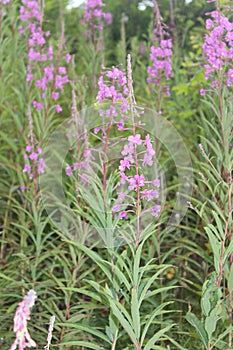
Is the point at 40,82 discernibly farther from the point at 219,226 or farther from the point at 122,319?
the point at 122,319

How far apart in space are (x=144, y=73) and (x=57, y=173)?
2.02 meters

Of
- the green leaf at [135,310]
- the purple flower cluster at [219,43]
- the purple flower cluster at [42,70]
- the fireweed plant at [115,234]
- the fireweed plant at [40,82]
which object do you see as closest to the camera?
the green leaf at [135,310]

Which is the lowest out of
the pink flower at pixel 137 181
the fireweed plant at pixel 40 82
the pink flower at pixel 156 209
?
the pink flower at pixel 156 209

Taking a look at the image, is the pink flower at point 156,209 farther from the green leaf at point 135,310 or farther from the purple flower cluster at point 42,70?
the purple flower cluster at point 42,70

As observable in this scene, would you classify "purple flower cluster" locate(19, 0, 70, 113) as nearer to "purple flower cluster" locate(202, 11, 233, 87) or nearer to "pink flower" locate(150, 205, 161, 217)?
Answer: "purple flower cluster" locate(202, 11, 233, 87)

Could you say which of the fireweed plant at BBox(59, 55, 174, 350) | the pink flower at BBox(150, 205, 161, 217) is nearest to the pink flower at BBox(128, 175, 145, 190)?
the fireweed plant at BBox(59, 55, 174, 350)

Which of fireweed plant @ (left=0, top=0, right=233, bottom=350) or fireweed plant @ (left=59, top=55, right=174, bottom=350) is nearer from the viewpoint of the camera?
fireweed plant @ (left=59, top=55, right=174, bottom=350)

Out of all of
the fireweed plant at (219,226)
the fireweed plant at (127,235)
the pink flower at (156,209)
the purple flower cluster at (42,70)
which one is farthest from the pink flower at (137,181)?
the purple flower cluster at (42,70)

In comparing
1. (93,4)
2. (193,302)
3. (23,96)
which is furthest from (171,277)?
(93,4)

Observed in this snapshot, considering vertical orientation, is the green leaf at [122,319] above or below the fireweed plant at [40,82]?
below

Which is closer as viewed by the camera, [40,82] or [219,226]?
[219,226]

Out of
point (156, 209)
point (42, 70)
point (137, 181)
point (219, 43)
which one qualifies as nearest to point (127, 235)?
point (156, 209)

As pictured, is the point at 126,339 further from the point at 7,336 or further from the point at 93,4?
the point at 93,4

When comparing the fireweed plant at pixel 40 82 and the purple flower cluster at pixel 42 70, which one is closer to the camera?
the fireweed plant at pixel 40 82
